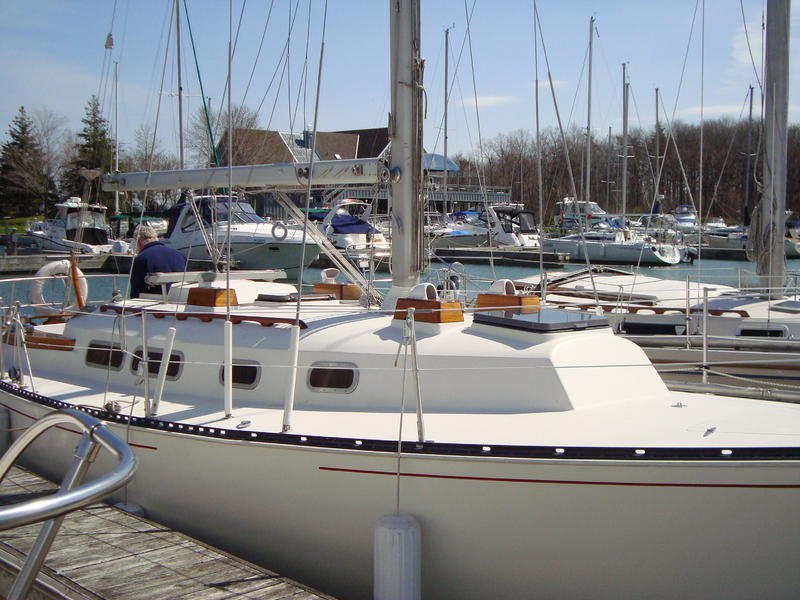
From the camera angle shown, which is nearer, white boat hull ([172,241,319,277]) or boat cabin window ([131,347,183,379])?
boat cabin window ([131,347,183,379])

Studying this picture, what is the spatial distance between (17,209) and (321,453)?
58.8 m

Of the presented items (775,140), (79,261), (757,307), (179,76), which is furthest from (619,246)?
(179,76)

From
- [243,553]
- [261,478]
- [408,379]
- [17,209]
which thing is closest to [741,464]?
[408,379]

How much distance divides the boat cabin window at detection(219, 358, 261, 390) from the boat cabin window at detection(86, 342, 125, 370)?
1497mm

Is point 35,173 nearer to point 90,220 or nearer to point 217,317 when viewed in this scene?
point 90,220

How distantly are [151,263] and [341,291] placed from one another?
2.53 m

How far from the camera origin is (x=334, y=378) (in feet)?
21.1

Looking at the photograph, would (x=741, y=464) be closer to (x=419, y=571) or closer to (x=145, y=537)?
(x=419, y=571)

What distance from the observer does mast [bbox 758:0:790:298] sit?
1300 centimetres

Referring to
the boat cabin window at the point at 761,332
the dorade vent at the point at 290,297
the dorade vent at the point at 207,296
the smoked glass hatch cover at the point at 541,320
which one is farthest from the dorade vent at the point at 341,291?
the boat cabin window at the point at 761,332

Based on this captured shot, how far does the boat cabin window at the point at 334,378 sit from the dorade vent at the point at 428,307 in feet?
2.12

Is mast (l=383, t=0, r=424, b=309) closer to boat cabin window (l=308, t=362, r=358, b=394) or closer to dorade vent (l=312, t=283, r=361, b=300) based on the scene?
boat cabin window (l=308, t=362, r=358, b=394)

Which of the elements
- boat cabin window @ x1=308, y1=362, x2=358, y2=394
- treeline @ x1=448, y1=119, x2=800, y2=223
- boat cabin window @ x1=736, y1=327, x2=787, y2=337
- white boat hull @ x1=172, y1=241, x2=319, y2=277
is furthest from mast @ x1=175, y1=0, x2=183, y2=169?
treeline @ x1=448, y1=119, x2=800, y2=223

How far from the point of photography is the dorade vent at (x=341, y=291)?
8.65m
